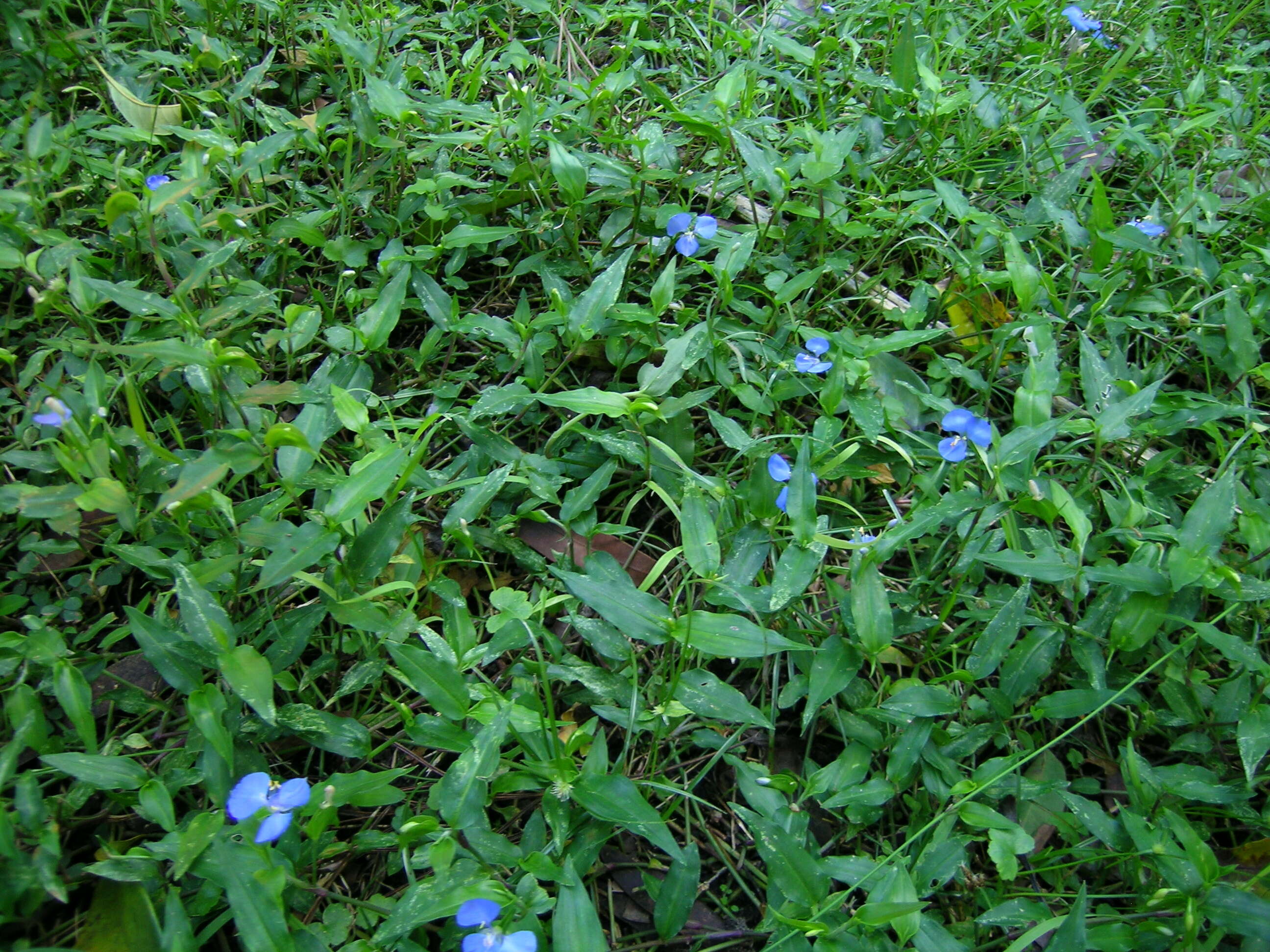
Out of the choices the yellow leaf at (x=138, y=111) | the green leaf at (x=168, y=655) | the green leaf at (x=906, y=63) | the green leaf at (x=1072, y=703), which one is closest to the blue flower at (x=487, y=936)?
the green leaf at (x=168, y=655)

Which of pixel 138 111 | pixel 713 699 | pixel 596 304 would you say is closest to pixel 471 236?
pixel 596 304

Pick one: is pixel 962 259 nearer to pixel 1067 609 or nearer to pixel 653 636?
pixel 1067 609

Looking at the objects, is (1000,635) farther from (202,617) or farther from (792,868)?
(202,617)

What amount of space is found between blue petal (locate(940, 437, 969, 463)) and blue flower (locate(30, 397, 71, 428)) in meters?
1.48

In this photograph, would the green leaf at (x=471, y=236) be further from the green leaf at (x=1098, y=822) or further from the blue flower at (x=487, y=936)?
the green leaf at (x=1098, y=822)

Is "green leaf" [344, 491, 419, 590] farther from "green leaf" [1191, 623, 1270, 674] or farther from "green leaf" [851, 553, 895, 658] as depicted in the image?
"green leaf" [1191, 623, 1270, 674]

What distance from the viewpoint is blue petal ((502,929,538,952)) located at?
108cm

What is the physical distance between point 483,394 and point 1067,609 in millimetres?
1178

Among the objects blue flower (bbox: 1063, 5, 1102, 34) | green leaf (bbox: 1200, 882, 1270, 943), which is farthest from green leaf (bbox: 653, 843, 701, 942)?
Answer: blue flower (bbox: 1063, 5, 1102, 34)

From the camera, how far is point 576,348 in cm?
180

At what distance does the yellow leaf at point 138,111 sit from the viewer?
2.17m

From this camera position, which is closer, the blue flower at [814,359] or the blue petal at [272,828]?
the blue petal at [272,828]

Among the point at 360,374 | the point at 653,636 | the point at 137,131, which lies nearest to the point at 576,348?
the point at 360,374

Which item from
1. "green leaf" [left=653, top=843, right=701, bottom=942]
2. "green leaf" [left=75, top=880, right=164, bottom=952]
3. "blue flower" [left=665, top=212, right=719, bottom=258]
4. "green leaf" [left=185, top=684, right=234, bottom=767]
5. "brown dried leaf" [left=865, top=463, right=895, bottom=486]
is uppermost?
"blue flower" [left=665, top=212, right=719, bottom=258]
